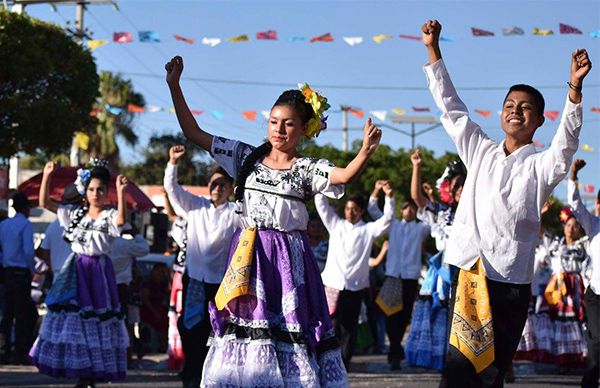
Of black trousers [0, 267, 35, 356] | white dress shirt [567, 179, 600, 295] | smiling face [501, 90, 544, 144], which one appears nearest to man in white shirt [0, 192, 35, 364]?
black trousers [0, 267, 35, 356]

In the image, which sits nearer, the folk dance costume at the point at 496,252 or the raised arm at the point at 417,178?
the folk dance costume at the point at 496,252

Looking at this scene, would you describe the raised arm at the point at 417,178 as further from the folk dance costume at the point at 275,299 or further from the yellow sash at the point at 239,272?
the yellow sash at the point at 239,272

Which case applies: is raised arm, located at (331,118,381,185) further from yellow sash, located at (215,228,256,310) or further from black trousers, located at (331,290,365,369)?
black trousers, located at (331,290,365,369)

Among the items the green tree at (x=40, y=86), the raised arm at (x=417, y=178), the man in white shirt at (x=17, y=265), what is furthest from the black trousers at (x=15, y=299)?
the green tree at (x=40, y=86)

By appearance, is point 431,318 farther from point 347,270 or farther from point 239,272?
point 239,272

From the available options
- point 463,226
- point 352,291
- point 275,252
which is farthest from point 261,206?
point 352,291

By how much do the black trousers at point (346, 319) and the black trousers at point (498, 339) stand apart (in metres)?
6.12

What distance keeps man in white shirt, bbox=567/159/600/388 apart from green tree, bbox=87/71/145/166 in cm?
3935

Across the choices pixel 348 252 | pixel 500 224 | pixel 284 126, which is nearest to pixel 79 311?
pixel 348 252

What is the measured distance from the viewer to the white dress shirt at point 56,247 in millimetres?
11328

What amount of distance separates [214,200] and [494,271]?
14.9 feet

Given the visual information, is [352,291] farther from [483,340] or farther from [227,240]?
[483,340]

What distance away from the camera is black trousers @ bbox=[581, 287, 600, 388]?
28.9 feet

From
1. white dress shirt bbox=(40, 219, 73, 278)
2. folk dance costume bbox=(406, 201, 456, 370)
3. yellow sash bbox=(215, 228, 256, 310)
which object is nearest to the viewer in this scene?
yellow sash bbox=(215, 228, 256, 310)
